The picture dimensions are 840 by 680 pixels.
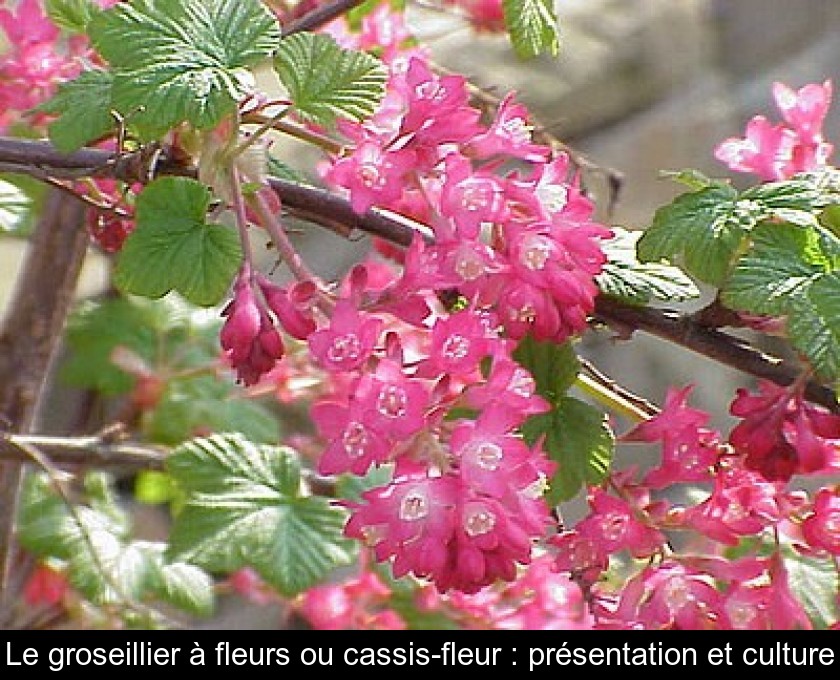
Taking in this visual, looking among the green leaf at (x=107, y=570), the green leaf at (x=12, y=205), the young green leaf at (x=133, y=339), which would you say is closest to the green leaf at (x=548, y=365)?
the green leaf at (x=12, y=205)

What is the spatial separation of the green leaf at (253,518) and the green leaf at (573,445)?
32cm

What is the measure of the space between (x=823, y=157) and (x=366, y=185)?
32cm

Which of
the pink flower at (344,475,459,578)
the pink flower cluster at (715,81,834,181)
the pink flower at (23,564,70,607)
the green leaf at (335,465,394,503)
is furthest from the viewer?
the pink flower at (23,564,70,607)

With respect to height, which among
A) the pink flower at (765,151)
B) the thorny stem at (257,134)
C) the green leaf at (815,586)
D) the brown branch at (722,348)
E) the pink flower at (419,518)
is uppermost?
the pink flower at (765,151)

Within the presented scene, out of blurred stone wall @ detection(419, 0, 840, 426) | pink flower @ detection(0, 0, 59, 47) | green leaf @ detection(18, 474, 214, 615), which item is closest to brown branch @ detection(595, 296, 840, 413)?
pink flower @ detection(0, 0, 59, 47)

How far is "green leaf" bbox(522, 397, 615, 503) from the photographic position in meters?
0.77

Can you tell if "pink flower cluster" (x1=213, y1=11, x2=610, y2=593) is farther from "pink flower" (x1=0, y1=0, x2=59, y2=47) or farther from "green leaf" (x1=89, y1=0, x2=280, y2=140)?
"pink flower" (x1=0, y1=0, x2=59, y2=47)

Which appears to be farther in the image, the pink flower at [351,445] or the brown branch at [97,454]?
the brown branch at [97,454]

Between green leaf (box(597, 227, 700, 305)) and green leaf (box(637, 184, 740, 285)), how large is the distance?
2 centimetres

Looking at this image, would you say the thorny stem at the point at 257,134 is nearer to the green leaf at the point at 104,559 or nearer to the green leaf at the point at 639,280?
the green leaf at the point at 639,280

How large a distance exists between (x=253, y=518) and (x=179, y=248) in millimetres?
414

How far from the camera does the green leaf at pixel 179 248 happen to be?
0.70 metres

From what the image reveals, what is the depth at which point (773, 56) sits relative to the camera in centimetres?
346

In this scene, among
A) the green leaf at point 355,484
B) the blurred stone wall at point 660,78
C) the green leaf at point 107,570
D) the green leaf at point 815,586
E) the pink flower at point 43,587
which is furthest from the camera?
the blurred stone wall at point 660,78
